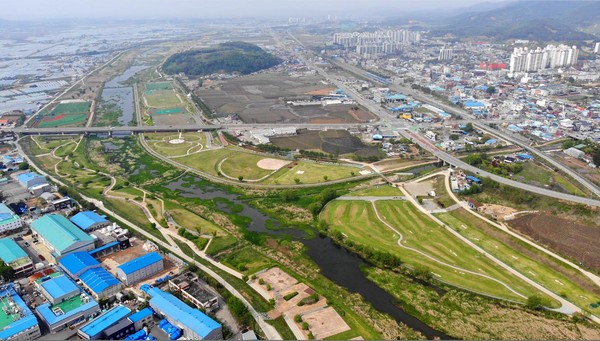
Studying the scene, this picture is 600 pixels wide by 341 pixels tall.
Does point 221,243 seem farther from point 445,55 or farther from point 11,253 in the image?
point 445,55

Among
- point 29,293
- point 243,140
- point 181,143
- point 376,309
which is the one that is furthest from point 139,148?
point 376,309

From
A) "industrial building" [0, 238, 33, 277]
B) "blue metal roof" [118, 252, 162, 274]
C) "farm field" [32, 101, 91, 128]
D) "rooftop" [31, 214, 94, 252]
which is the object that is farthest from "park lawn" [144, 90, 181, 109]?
"blue metal roof" [118, 252, 162, 274]

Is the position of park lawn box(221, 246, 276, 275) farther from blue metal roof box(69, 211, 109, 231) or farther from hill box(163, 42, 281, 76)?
hill box(163, 42, 281, 76)

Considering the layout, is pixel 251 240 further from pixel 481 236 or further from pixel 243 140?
pixel 243 140

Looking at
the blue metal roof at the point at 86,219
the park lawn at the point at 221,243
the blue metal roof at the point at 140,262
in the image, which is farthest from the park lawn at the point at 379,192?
the blue metal roof at the point at 86,219

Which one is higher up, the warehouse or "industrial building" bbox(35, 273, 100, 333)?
the warehouse

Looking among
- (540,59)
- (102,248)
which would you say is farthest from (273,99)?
(540,59)
